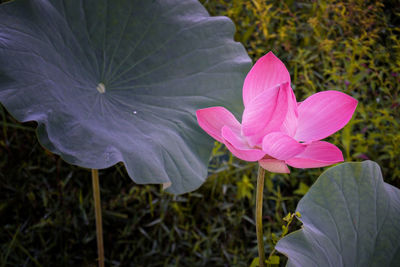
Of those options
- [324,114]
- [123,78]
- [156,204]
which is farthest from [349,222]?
[156,204]

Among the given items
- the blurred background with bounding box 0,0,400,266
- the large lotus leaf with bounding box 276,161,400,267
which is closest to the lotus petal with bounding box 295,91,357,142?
the large lotus leaf with bounding box 276,161,400,267

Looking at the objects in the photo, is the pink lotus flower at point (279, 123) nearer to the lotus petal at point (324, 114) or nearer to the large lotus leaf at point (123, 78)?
the lotus petal at point (324, 114)

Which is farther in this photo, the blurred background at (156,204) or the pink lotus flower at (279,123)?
the blurred background at (156,204)

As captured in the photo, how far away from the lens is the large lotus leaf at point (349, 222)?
635 millimetres

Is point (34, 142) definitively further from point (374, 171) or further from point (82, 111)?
point (374, 171)

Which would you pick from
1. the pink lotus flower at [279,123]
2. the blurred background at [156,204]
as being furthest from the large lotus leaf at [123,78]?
the blurred background at [156,204]

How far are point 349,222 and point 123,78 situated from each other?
0.63m

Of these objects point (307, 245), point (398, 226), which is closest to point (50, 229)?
point (307, 245)

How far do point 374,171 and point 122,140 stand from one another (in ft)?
1.66

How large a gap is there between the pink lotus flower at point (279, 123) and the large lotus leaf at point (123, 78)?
0.70 feet

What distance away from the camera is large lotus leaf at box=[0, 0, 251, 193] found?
2.45ft

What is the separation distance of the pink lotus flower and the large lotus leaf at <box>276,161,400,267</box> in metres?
0.15

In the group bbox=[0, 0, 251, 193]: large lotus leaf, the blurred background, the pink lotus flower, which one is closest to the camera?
the pink lotus flower

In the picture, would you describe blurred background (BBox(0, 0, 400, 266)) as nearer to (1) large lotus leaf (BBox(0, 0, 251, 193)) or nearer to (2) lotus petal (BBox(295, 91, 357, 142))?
(1) large lotus leaf (BBox(0, 0, 251, 193))
